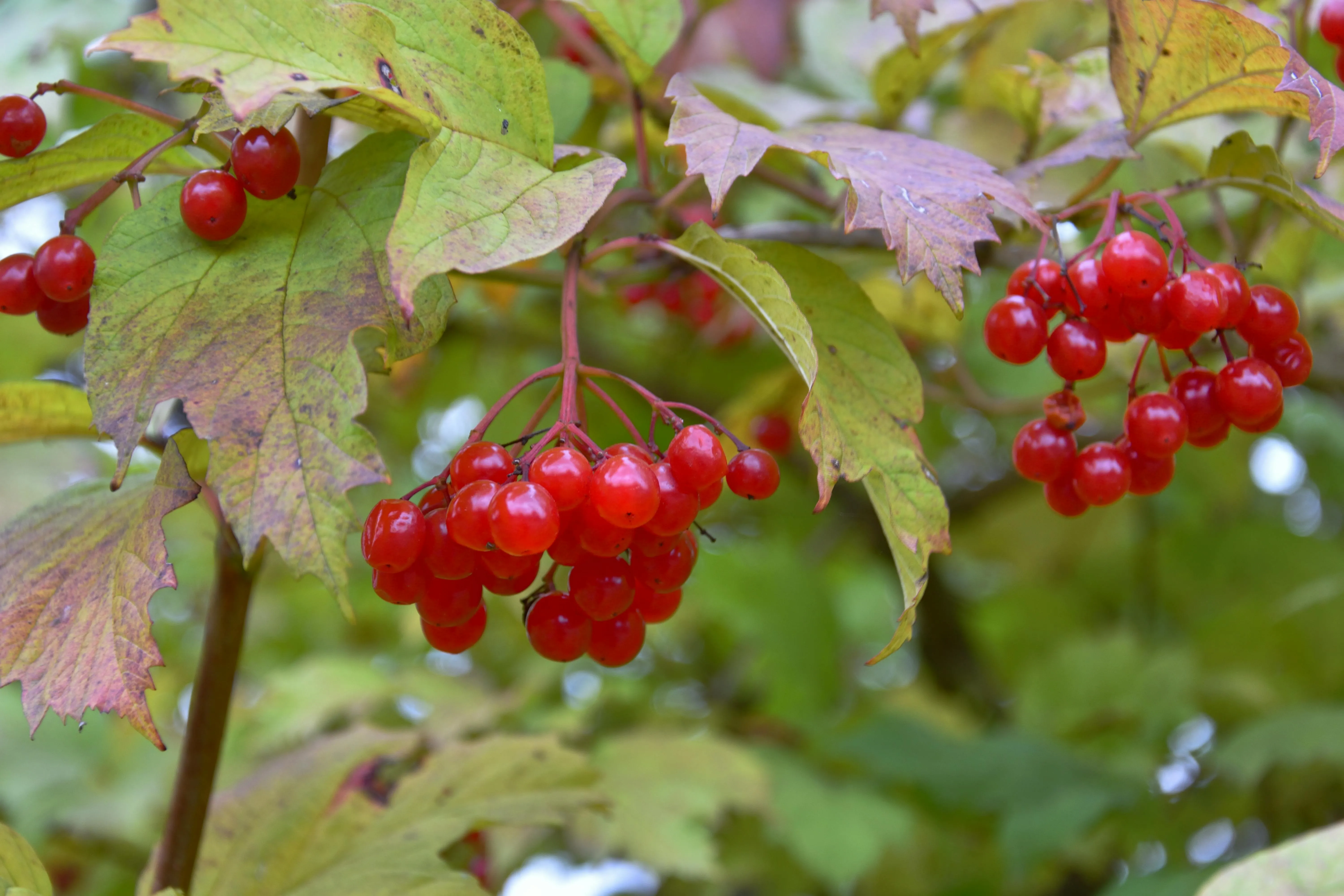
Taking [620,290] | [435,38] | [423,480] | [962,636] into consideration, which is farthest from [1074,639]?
[435,38]

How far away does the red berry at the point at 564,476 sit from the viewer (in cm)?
67

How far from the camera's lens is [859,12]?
1683 mm

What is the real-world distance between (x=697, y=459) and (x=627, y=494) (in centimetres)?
7

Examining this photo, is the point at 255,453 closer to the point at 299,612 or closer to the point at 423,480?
the point at 423,480

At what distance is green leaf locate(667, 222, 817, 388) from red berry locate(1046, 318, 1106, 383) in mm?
250

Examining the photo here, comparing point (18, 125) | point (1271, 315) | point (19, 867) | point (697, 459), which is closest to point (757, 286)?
point (697, 459)

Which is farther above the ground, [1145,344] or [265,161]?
[265,161]

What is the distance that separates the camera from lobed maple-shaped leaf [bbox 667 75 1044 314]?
70cm

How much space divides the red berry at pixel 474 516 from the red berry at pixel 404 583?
0.06m

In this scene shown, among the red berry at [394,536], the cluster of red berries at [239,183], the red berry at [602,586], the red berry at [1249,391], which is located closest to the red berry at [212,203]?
the cluster of red berries at [239,183]

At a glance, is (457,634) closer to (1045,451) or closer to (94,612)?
(94,612)

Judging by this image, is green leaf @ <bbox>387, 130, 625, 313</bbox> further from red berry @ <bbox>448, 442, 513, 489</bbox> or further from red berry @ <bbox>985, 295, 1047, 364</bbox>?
red berry @ <bbox>985, 295, 1047, 364</bbox>

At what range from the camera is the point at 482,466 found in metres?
0.71

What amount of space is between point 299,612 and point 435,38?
8.36ft
